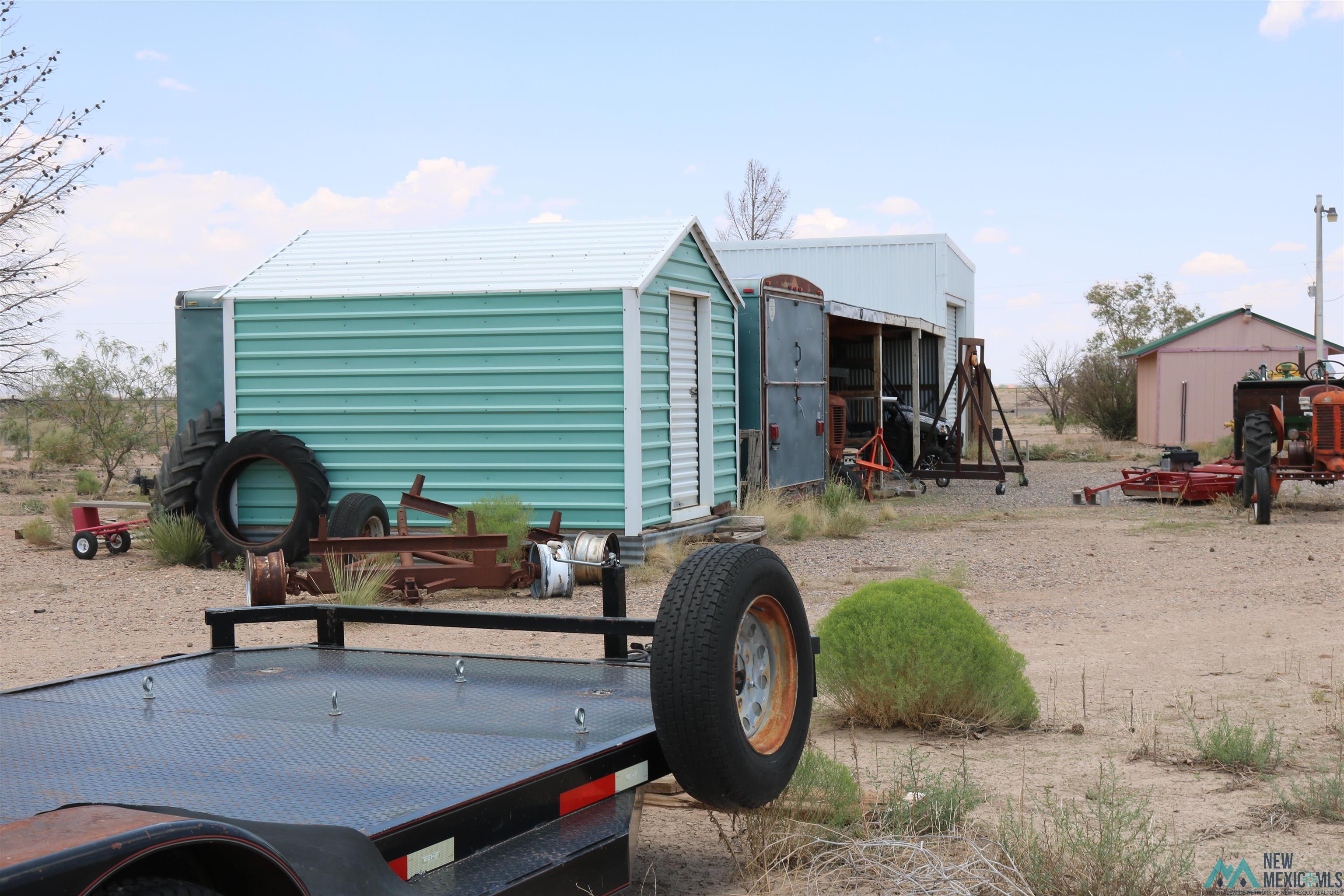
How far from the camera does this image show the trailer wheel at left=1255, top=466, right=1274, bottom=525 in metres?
14.0

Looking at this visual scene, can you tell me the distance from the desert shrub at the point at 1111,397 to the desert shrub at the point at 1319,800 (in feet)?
106

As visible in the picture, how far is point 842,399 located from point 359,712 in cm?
1531

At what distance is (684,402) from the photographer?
12.6 meters

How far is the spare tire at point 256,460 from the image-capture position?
11508 mm

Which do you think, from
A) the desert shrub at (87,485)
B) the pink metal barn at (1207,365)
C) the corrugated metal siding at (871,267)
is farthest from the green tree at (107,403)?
the pink metal barn at (1207,365)

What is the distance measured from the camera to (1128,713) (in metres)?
5.98

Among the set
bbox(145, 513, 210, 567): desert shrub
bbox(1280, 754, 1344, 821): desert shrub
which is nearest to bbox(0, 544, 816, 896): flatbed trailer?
bbox(1280, 754, 1344, 821): desert shrub

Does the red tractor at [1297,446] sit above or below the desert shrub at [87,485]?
above

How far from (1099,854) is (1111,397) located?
34.1m

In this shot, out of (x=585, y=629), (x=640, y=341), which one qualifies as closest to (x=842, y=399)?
(x=640, y=341)

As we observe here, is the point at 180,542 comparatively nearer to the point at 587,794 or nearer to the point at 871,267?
the point at 587,794

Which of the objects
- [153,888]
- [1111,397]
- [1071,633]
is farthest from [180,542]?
[1111,397]

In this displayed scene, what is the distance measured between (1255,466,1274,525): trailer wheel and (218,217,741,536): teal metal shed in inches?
258

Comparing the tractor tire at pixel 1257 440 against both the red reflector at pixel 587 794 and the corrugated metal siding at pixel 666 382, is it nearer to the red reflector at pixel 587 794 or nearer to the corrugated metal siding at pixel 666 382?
the corrugated metal siding at pixel 666 382
